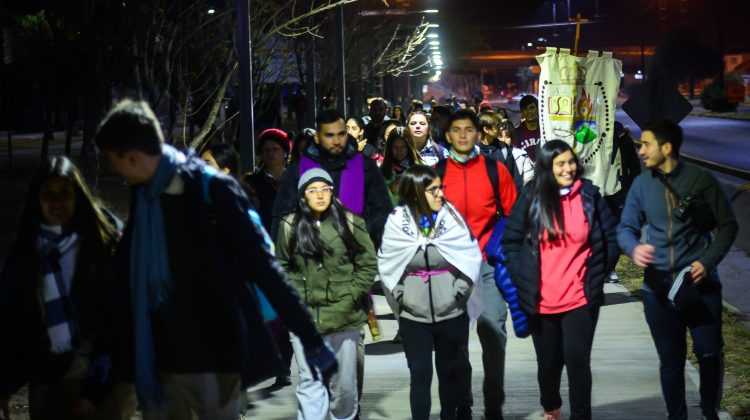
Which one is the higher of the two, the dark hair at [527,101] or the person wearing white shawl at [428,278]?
the dark hair at [527,101]

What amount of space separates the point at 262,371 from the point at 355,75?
89.5 feet

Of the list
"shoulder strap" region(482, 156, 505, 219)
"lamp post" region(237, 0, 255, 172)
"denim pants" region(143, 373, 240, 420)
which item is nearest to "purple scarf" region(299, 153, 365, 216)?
"shoulder strap" region(482, 156, 505, 219)

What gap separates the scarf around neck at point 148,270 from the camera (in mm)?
4137

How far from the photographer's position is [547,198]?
6.82 metres

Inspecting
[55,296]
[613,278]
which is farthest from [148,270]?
[613,278]

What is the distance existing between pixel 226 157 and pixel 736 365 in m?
3.93

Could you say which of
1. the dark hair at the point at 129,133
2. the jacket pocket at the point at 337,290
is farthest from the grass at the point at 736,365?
the dark hair at the point at 129,133

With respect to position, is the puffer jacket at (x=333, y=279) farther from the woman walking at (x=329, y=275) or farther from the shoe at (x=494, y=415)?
the shoe at (x=494, y=415)

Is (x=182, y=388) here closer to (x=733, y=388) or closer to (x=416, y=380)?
(x=416, y=380)

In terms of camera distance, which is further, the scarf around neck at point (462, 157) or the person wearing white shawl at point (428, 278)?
the scarf around neck at point (462, 157)

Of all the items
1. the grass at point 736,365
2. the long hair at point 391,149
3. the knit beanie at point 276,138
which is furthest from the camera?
the long hair at point 391,149

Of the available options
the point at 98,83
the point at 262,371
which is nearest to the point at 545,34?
the point at 98,83

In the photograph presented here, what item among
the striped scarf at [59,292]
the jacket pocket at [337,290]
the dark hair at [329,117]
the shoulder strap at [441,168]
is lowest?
the jacket pocket at [337,290]

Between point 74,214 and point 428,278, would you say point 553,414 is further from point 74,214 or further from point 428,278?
point 74,214
